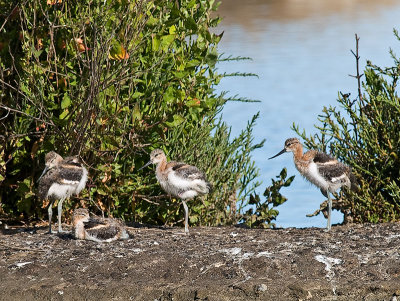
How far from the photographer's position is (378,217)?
10.6 meters

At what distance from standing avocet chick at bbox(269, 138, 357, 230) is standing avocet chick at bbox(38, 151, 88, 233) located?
2.45 m

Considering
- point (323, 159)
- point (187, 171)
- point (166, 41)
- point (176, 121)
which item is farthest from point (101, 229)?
point (323, 159)

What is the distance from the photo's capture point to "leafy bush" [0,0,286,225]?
32.1 ft

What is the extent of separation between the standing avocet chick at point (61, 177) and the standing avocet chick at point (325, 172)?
2449 millimetres

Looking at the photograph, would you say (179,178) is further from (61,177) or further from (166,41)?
(166,41)

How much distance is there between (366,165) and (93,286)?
4087 mm

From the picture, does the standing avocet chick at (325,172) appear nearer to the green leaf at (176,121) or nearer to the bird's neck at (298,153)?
the bird's neck at (298,153)

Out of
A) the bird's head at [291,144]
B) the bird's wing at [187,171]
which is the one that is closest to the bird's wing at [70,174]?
the bird's wing at [187,171]

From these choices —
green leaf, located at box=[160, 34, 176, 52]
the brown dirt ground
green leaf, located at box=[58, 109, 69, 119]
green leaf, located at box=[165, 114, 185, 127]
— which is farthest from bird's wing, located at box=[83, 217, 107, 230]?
green leaf, located at box=[160, 34, 176, 52]

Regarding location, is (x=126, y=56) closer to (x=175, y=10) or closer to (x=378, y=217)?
(x=175, y=10)

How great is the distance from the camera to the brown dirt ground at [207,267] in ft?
25.7

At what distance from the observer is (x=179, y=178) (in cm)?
981

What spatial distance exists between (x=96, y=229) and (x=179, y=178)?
1.08m

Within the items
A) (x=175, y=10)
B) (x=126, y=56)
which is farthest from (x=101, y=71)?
(x=175, y=10)
